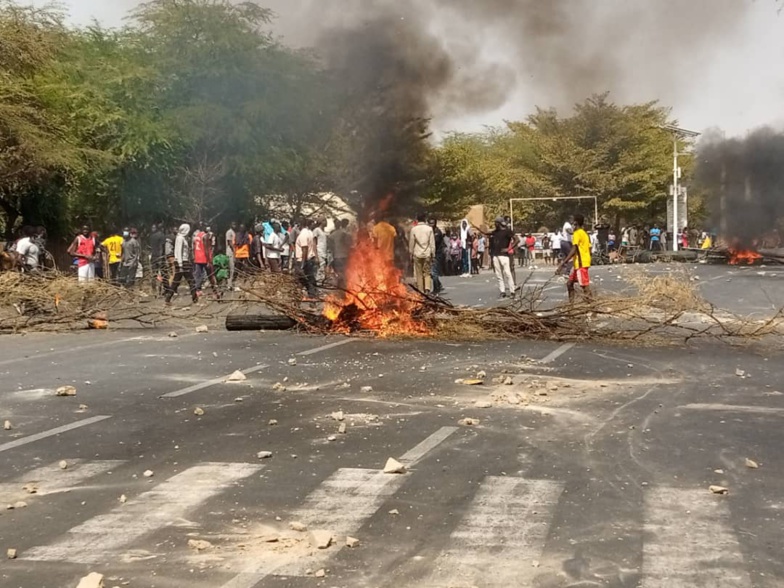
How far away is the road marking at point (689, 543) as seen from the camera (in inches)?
174

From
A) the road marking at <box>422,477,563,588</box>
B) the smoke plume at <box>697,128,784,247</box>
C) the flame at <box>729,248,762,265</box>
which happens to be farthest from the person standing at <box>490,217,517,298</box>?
the smoke plume at <box>697,128,784,247</box>

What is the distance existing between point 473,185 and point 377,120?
3584 cm

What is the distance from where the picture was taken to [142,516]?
5.48 m

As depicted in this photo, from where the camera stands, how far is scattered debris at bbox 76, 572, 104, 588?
4.30 m

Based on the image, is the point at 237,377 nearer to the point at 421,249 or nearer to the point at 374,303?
the point at 374,303

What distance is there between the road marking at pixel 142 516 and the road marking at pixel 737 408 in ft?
13.1

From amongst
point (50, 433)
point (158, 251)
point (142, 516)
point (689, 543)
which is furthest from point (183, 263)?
point (689, 543)

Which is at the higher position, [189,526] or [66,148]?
[66,148]

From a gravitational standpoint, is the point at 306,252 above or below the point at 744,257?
above

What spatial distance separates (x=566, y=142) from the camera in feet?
177

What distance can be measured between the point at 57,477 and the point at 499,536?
9.90 feet

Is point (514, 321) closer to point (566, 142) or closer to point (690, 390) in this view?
point (690, 390)

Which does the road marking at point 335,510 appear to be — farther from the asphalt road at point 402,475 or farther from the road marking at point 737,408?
the road marking at point 737,408

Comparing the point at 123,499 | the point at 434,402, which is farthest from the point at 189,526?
the point at 434,402
